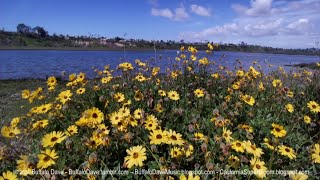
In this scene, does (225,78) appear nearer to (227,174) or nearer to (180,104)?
(180,104)

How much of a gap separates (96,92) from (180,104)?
3.57 feet

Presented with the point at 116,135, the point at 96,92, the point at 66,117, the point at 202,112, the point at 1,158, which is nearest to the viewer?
the point at 1,158

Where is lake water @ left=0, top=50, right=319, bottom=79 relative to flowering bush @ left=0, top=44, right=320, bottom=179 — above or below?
below

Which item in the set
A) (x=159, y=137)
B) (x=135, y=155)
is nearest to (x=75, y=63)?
(x=159, y=137)

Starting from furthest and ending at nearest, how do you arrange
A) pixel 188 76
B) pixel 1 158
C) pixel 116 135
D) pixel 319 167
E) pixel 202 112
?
1. pixel 188 76
2. pixel 202 112
3. pixel 319 167
4. pixel 116 135
5. pixel 1 158

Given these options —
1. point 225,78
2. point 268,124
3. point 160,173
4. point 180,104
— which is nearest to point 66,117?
point 180,104

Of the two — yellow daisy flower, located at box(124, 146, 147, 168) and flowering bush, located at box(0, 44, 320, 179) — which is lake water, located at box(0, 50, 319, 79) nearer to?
flowering bush, located at box(0, 44, 320, 179)

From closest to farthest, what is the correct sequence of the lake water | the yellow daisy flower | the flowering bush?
the yellow daisy flower, the flowering bush, the lake water

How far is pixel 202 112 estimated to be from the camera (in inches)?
153

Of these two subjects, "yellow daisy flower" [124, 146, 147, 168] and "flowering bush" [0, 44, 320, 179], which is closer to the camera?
"yellow daisy flower" [124, 146, 147, 168]

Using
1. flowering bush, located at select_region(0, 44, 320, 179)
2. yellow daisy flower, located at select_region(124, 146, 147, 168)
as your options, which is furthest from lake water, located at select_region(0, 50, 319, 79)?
yellow daisy flower, located at select_region(124, 146, 147, 168)

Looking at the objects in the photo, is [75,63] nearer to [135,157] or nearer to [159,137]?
[159,137]

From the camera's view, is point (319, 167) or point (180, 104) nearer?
point (319, 167)

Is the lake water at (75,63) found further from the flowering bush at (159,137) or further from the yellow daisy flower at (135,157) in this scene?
the yellow daisy flower at (135,157)
